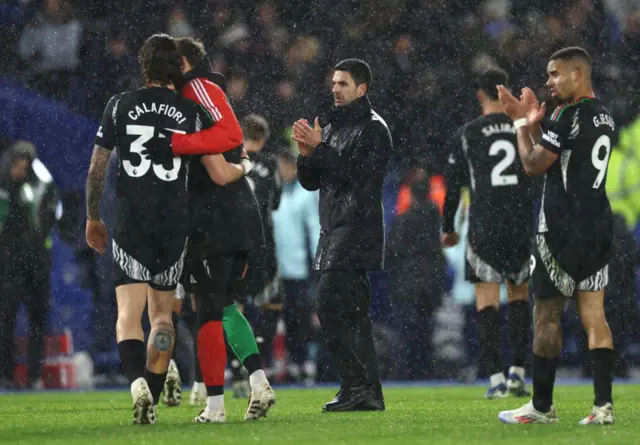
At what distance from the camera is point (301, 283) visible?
1213 centimetres

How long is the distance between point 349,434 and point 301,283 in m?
6.13

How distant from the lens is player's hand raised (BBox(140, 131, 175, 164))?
638cm

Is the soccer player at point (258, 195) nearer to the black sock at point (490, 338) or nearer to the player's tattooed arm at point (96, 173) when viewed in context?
the black sock at point (490, 338)

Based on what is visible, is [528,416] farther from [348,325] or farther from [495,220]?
[495,220]

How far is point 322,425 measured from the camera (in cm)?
662

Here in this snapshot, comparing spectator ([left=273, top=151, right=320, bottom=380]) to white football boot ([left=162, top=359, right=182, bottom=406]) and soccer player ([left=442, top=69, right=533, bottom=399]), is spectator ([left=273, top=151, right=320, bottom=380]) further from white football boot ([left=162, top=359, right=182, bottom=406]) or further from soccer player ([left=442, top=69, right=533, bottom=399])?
white football boot ([left=162, top=359, right=182, bottom=406])

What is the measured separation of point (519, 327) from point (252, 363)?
3049mm

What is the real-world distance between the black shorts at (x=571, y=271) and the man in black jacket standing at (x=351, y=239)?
1.61m

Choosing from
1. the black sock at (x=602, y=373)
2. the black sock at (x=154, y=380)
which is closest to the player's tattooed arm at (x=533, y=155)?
the black sock at (x=602, y=373)

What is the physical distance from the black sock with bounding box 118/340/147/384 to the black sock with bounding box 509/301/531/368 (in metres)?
3.75

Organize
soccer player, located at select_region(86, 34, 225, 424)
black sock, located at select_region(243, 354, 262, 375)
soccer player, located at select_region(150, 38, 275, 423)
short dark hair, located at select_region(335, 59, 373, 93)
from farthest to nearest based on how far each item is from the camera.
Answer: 1. short dark hair, located at select_region(335, 59, 373, 93)
2. black sock, located at select_region(243, 354, 262, 375)
3. soccer player, located at select_region(150, 38, 275, 423)
4. soccer player, located at select_region(86, 34, 225, 424)

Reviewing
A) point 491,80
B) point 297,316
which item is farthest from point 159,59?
point 297,316

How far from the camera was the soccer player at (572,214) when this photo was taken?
617cm

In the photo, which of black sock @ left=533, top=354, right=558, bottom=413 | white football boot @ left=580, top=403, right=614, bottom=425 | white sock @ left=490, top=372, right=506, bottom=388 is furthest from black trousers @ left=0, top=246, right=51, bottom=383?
white football boot @ left=580, top=403, right=614, bottom=425
